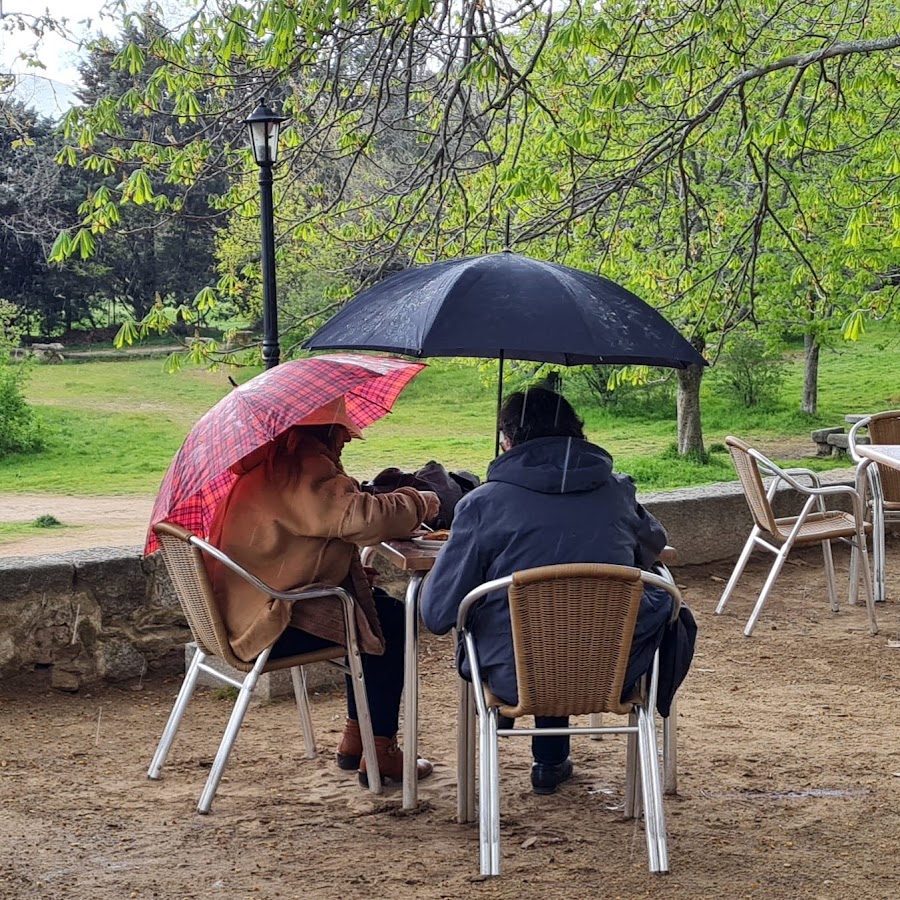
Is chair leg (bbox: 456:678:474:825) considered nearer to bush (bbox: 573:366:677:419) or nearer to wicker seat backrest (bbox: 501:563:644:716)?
wicker seat backrest (bbox: 501:563:644:716)

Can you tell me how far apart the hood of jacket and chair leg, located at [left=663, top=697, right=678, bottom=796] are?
956 millimetres

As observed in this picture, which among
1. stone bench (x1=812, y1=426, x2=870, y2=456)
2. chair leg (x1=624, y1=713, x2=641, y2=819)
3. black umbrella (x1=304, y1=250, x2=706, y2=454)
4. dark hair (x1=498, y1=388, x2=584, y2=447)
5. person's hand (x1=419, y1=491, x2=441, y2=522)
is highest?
black umbrella (x1=304, y1=250, x2=706, y2=454)

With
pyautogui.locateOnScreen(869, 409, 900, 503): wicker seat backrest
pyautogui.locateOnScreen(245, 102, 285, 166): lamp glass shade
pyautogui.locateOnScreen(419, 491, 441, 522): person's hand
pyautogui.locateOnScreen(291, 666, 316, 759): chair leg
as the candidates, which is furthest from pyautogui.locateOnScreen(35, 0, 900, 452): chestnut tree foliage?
pyautogui.locateOnScreen(291, 666, 316, 759): chair leg

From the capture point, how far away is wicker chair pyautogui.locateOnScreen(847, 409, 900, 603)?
667cm

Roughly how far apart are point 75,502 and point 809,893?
14.3 meters

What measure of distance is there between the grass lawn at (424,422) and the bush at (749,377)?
25 cm

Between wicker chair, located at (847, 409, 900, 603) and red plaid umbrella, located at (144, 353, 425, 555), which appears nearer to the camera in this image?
red plaid umbrella, located at (144, 353, 425, 555)

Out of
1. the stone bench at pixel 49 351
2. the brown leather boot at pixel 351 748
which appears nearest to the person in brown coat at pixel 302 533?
the brown leather boot at pixel 351 748

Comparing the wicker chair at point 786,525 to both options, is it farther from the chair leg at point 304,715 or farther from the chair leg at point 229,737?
the chair leg at point 229,737

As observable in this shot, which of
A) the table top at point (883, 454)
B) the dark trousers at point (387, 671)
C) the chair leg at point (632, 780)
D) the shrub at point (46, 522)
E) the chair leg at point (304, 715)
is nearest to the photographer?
the chair leg at point (632, 780)

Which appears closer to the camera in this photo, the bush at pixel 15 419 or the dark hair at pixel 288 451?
the dark hair at pixel 288 451

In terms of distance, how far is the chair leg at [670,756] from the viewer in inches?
161

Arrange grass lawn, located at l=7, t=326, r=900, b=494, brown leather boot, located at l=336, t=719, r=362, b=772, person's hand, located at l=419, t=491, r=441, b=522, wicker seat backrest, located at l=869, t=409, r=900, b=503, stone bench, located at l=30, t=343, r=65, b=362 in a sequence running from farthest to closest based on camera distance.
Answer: stone bench, located at l=30, t=343, r=65, b=362, grass lawn, located at l=7, t=326, r=900, b=494, wicker seat backrest, located at l=869, t=409, r=900, b=503, brown leather boot, located at l=336, t=719, r=362, b=772, person's hand, located at l=419, t=491, r=441, b=522

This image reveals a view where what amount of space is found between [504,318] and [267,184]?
3.35m
